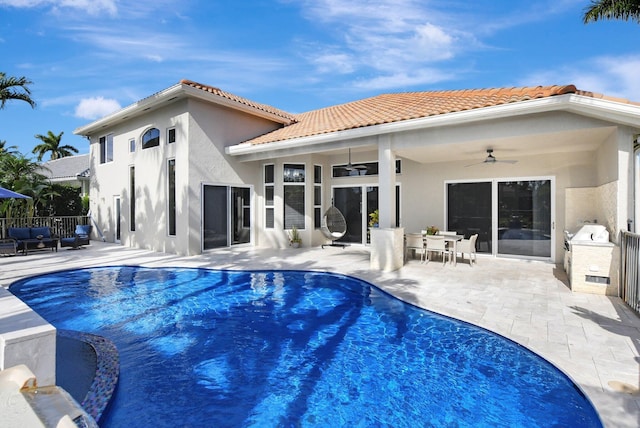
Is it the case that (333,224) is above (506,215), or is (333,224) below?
below

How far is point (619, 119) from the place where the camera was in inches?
259

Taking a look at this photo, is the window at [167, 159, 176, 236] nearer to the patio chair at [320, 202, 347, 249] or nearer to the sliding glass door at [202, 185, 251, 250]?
the sliding glass door at [202, 185, 251, 250]

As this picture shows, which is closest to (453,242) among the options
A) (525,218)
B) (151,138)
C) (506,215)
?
(506,215)

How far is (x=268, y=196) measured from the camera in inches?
574

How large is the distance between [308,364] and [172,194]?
34.7 ft

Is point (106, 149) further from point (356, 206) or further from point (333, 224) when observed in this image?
point (356, 206)

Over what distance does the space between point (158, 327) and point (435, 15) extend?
12.8m

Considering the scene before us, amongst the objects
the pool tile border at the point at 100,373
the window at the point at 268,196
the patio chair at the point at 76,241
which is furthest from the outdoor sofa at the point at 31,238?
the pool tile border at the point at 100,373

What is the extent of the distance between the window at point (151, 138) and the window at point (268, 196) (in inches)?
182

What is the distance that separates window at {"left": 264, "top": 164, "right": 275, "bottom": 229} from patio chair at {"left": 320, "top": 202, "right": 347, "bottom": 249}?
2317 millimetres

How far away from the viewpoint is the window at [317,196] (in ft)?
48.5

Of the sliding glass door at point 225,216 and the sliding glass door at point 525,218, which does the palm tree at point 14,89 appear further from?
the sliding glass door at point 525,218

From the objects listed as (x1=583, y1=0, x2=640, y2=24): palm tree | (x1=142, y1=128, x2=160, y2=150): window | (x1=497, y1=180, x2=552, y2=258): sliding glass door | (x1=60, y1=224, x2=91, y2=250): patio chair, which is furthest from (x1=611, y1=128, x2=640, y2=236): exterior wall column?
(x1=60, y1=224, x2=91, y2=250): patio chair

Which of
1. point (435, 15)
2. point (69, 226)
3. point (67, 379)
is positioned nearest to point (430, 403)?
point (67, 379)
